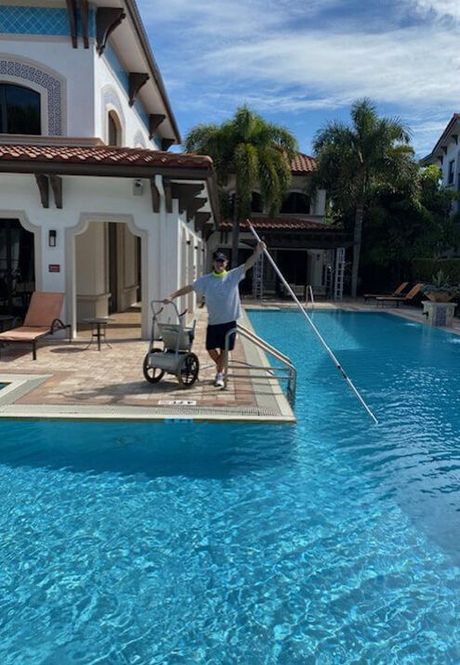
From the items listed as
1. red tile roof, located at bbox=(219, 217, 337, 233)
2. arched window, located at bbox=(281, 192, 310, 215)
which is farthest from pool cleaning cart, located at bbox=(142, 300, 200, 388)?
arched window, located at bbox=(281, 192, 310, 215)

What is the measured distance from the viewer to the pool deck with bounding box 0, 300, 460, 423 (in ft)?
22.8

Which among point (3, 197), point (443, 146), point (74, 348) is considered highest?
point (443, 146)

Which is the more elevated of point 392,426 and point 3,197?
point 3,197

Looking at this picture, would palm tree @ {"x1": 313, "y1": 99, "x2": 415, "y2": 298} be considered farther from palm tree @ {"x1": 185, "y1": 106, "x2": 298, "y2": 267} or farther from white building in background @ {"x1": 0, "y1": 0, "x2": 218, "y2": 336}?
white building in background @ {"x1": 0, "y1": 0, "x2": 218, "y2": 336}

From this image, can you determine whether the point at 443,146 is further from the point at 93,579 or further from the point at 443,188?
the point at 93,579

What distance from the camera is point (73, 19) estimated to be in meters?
12.6

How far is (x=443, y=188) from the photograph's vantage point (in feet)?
107

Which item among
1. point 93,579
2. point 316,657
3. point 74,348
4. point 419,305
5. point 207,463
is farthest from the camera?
point 419,305

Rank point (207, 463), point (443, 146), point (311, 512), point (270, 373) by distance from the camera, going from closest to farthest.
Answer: point (311, 512) → point (207, 463) → point (270, 373) → point (443, 146)

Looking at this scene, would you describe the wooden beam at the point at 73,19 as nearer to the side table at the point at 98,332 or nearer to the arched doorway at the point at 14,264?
the arched doorway at the point at 14,264

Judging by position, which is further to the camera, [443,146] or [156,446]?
[443,146]

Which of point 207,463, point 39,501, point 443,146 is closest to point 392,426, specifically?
point 207,463

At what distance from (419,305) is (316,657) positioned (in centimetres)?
2542

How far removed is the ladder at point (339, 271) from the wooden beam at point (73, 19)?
18290mm
